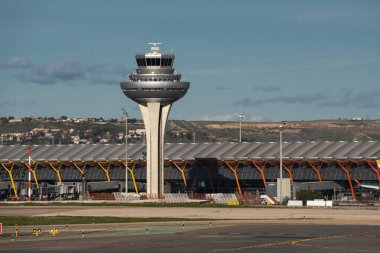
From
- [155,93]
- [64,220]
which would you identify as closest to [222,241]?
[64,220]

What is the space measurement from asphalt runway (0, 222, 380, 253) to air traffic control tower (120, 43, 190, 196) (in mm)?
80608

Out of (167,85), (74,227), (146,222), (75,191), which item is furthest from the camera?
(75,191)

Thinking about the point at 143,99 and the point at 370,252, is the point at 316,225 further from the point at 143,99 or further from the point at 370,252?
the point at 143,99

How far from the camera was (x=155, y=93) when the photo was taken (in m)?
168

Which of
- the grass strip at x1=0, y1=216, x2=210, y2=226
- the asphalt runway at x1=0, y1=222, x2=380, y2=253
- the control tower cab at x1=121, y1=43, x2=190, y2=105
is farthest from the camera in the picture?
the control tower cab at x1=121, y1=43, x2=190, y2=105

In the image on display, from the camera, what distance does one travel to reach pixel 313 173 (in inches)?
7313

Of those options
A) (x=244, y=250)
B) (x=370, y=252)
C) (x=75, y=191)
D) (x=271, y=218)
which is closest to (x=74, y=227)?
(x=271, y=218)

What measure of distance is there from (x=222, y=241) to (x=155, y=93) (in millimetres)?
97677

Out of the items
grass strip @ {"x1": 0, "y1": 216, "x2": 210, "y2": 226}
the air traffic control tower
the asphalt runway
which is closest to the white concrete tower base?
the air traffic control tower

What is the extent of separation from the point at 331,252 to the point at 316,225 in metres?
30.7

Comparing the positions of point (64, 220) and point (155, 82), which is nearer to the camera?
point (64, 220)

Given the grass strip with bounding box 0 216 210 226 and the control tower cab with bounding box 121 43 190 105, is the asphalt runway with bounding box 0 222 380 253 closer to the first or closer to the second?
the grass strip with bounding box 0 216 210 226

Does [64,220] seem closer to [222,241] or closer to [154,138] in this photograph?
[222,241]

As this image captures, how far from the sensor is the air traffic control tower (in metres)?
168
